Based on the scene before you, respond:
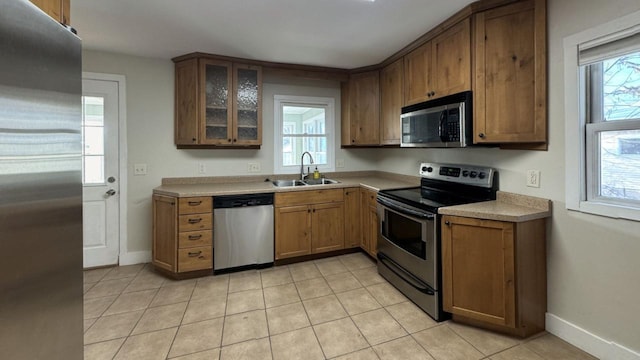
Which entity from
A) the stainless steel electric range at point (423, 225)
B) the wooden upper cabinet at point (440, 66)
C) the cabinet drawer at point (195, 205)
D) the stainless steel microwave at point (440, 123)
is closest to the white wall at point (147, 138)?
Answer: the cabinet drawer at point (195, 205)

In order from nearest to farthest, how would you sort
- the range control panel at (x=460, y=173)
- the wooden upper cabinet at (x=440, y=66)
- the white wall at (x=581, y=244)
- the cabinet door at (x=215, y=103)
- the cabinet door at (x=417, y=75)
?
the white wall at (x=581, y=244), the wooden upper cabinet at (x=440, y=66), the range control panel at (x=460, y=173), the cabinet door at (x=417, y=75), the cabinet door at (x=215, y=103)

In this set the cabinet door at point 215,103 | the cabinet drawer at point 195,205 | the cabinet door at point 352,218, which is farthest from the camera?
the cabinet door at point 352,218

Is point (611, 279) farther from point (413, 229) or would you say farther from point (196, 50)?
point (196, 50)

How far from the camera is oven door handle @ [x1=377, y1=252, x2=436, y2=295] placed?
2210 mm

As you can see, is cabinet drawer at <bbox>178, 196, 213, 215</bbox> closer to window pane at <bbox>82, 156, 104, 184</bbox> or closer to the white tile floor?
the white tile floor

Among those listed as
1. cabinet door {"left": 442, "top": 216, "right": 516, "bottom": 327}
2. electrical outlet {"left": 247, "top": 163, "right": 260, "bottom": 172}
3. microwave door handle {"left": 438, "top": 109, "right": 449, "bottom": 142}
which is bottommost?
cabinet door {"left": 442, "top": 216, "right": 516, "bottom": 327}

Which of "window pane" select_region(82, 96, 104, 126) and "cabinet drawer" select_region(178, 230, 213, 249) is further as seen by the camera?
"window pane" select_region(82, 96, 104, 126)

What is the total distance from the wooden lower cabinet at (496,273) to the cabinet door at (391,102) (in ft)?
4.94

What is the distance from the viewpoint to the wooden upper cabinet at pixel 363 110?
3.62 metres

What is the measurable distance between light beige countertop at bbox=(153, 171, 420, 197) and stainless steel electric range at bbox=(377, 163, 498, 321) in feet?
1.45

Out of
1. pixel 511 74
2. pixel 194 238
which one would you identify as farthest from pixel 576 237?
pixel 194 238

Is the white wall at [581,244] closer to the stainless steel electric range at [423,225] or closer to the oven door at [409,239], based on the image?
the stainless steel electric range at [423,225]

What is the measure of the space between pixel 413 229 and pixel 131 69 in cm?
352

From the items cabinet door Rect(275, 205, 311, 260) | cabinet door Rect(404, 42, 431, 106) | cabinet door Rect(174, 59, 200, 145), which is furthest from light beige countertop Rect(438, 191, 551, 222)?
cabinet door Rect(174, 59, 200, 145)
